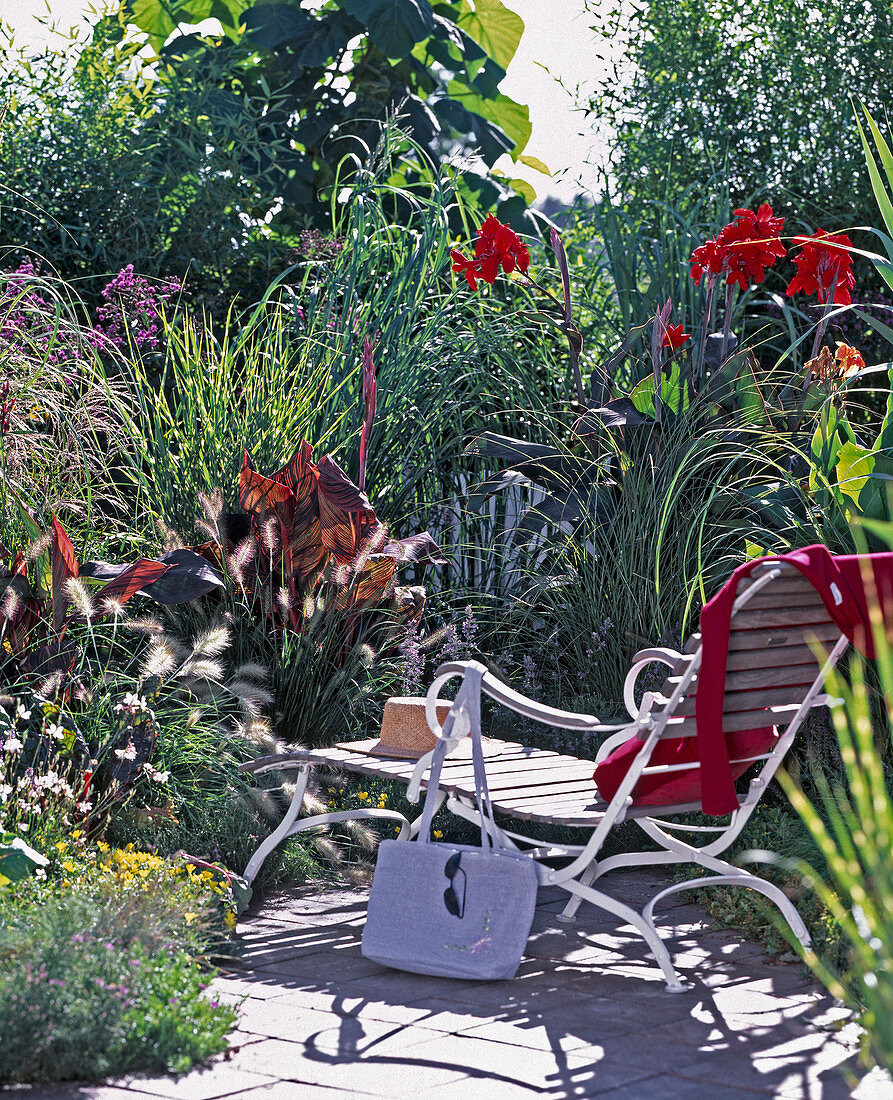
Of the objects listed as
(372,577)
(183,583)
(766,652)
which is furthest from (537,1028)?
(372,577)

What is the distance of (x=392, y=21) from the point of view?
821cm

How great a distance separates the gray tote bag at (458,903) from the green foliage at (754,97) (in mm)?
5526

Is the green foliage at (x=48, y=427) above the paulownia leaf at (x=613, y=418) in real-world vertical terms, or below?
below

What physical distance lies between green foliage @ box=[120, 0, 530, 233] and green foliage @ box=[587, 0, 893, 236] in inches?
45.8

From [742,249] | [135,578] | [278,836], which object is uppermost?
[742,249]

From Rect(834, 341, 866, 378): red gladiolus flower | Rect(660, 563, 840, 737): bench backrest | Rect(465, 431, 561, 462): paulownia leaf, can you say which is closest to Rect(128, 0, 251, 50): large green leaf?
Rect(465, 431, 561, 462): paulownia leaf

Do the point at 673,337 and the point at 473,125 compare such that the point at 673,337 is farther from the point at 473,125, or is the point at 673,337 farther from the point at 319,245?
the point at 473,125

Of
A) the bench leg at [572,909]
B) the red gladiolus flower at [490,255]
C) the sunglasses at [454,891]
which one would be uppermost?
the red gladiolus flower at [490,255]

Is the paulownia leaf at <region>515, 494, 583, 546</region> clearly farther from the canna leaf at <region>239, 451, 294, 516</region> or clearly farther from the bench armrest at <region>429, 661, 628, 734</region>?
the bench armrest at <region>429, 661, 628, 734</region>

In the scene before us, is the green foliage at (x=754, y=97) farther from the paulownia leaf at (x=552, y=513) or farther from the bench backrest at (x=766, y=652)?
the bench backrest at (x=766, y=652)

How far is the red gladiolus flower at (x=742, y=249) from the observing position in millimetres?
4863

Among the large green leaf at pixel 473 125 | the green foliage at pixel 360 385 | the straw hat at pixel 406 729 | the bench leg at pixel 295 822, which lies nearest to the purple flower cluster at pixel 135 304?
the green foliage at pixel 360 385

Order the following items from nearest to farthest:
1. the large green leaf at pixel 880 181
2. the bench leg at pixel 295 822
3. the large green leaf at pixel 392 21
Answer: the bench leg at pixel 295 822
the large green leaf at pixel 880 181
the large green leaf at pixel 392 21

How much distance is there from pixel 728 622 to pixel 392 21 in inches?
257
